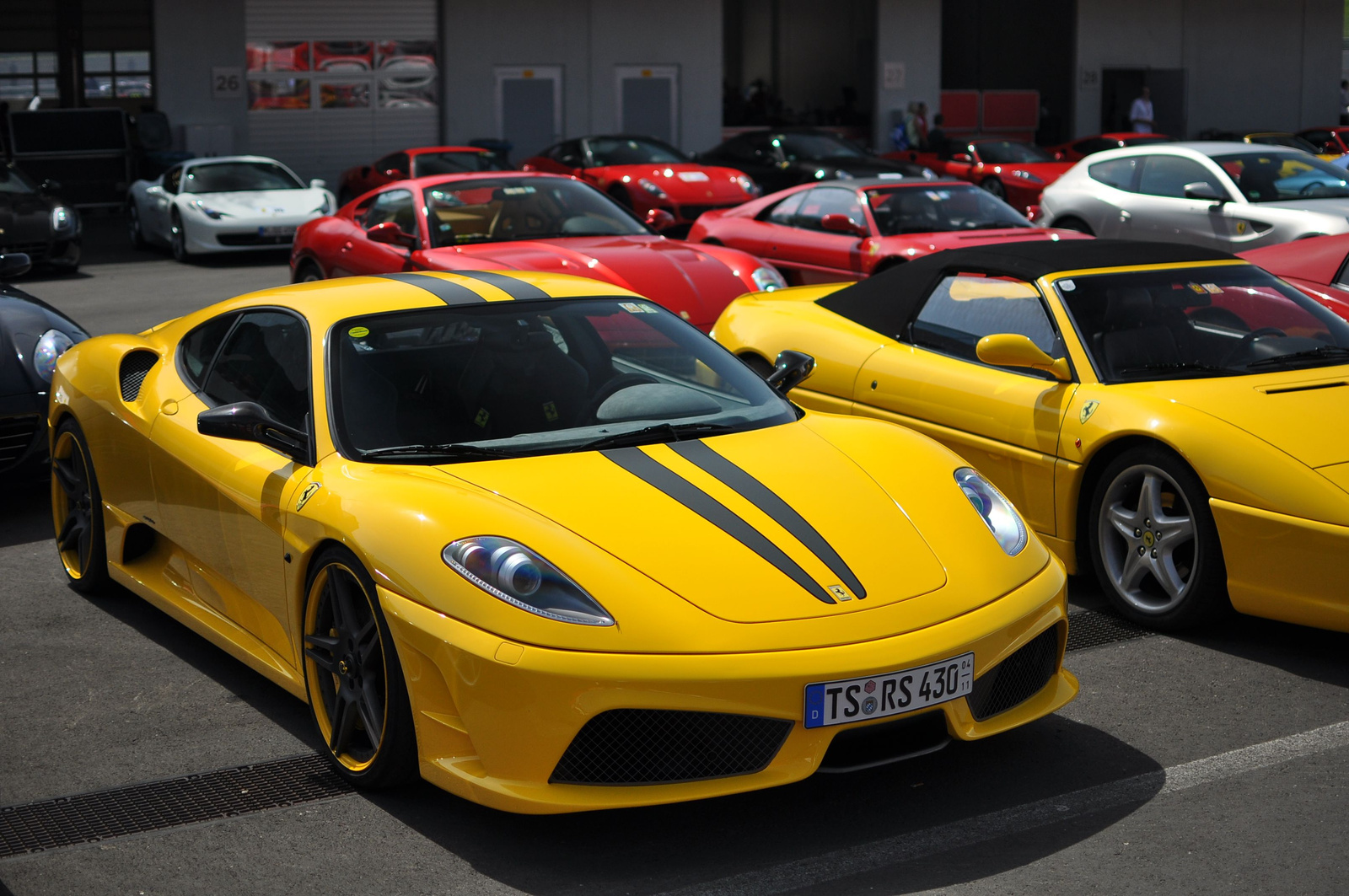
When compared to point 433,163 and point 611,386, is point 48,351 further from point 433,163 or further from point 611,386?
point 433,163

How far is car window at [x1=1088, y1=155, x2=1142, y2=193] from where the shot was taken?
48.0ft

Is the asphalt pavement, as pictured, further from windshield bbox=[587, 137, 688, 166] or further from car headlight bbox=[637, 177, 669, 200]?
windshield bbox=[587, 137, 688, 166]

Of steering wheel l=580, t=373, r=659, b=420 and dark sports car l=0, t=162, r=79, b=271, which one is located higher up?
dark sports car l=0, t=162, r=79, b=271

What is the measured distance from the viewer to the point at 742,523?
381cm

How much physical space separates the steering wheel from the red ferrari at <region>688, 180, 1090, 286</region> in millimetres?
7122

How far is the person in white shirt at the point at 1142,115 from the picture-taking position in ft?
93.3

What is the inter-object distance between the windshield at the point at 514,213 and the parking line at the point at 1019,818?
23.3ft

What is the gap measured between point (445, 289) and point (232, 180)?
46.7 feet

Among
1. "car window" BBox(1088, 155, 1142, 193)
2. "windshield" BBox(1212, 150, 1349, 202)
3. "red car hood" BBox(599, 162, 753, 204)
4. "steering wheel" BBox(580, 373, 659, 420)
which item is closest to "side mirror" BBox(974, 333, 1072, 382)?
"steering wheel" BBox(580, 373, 659, 420)

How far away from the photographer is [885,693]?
348 centimetres

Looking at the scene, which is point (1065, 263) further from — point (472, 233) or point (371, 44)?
point (371, 44)

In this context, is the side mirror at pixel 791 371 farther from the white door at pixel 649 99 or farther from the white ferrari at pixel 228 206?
the white door at pixel 649 99

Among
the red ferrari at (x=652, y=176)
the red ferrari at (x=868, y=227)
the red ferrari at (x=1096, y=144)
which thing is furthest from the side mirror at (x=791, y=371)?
the red ferrari at (x=1096, y=144)

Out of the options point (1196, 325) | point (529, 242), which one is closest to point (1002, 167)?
point (529, 242)
